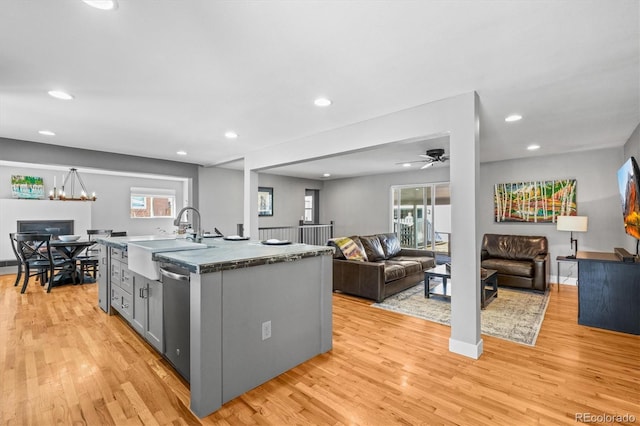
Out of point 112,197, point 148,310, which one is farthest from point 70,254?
point 148,310

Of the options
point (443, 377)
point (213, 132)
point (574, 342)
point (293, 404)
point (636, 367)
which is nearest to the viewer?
point (293, 404)

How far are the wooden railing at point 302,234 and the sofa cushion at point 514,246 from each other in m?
3.99

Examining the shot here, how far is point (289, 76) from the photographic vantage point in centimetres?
255

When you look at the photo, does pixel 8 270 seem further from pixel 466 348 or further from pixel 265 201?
pixel 466 348

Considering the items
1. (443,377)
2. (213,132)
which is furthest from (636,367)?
(213,132)

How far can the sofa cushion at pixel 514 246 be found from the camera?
17.7 ft

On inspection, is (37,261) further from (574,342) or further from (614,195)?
(614,195)

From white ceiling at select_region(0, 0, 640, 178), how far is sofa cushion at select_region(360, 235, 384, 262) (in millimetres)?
2279

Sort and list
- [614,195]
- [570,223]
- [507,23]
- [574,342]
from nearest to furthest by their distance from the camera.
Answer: [507,23], [574,342], [570,223], [614,195]

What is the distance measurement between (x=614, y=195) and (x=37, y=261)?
9.98m

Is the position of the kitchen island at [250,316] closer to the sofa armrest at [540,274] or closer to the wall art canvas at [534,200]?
the sofa armrest at [540,274]

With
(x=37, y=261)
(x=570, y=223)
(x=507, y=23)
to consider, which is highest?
(x=507, y=23)

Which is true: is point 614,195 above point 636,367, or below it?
above

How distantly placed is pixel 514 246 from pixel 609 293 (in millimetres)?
2346
